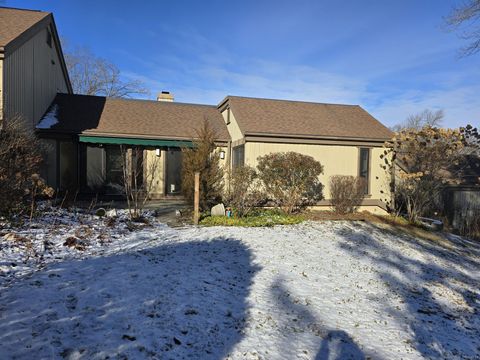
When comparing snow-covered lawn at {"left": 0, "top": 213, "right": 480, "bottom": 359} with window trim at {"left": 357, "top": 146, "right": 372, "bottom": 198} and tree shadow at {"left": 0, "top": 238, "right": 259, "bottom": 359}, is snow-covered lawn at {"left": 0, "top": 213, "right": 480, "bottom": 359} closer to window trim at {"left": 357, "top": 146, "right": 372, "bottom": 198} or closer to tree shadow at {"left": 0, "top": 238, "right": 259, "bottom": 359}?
tree shadow at {"left": 0, "top": 238, "right": 259, "bottom": 359}

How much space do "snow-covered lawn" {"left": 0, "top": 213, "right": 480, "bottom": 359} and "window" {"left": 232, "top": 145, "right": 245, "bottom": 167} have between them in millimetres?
4516

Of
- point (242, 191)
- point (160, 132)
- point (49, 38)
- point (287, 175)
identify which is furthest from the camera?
point (160, 132)

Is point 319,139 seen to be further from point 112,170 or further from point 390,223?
point 112,170

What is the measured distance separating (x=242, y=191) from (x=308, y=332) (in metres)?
5.90

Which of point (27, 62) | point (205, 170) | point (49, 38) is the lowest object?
point (205, 170)

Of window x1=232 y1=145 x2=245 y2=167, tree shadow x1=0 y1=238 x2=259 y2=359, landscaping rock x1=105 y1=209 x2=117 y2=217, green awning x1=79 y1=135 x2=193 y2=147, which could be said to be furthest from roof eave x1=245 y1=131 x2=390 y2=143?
tree shadow x1=0 y1=238 x2=259 y2=359

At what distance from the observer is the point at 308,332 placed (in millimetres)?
4277

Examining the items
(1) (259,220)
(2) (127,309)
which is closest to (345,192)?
(1) (259,220)

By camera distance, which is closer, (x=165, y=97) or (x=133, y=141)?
(x=133, y=141)

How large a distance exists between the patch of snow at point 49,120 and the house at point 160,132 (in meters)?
0.03

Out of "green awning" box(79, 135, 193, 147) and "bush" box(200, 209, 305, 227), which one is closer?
"bush" box(200, 209, 305, 227)

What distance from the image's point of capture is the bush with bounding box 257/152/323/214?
10484mm

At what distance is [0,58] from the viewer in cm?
950

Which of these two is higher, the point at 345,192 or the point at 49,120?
the point at 49,120
